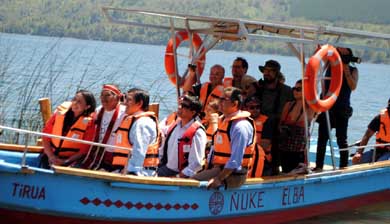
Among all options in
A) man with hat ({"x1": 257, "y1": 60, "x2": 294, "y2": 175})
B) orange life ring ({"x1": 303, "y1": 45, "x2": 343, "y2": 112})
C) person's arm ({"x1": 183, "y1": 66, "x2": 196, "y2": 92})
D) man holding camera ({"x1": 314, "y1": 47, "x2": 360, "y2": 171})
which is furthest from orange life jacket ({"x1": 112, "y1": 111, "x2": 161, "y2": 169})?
man holding camera ({"x1": 314, "y1": 47, "x2": 360, "y2": 171})

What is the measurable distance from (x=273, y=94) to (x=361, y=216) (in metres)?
3.07

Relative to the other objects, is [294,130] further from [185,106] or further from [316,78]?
[185,106]

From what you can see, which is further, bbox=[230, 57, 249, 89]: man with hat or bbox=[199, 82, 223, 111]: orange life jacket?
bbox=[230, 57, 249, 89]: man with hat

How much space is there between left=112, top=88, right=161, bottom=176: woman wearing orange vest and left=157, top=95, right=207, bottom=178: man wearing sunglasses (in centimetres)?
46

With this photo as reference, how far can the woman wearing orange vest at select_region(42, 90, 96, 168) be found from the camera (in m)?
9.75

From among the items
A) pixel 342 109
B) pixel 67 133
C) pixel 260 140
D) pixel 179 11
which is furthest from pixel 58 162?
pixel 179 11

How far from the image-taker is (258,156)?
10.6 meters

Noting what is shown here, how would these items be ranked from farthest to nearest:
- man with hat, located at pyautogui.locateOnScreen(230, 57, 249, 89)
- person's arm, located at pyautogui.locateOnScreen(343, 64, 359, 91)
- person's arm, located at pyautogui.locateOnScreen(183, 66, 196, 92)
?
person's arm, located at pyautogui.locateOnScreen(183, 66, 196, 92)
person's arm, located at pyautogui.locateOnScreen(343, 64, 359, 91)
man with hat, located at pyautogui.locateOnScreen(230, 57, 249, 89)

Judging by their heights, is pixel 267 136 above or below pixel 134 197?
above

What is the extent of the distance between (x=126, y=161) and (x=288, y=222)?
3.28m

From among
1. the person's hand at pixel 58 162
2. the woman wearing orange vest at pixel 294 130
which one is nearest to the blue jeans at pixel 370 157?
the woman wearing orange vest at pixel 294 130

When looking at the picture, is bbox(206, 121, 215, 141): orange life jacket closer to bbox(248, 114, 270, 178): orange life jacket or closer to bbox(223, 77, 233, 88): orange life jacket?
bbox(248, 114, 270, 178): orange life jacket

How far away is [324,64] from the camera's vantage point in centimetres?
1109

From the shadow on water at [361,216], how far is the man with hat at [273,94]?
5.56 ft
